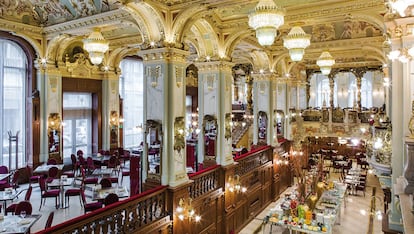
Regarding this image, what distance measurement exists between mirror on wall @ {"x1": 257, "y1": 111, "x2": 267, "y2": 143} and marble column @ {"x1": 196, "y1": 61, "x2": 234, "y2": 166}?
404 cm

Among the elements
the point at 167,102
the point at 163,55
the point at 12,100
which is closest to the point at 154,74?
the point at 163,55

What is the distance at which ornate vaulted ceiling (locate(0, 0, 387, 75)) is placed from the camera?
6.62m

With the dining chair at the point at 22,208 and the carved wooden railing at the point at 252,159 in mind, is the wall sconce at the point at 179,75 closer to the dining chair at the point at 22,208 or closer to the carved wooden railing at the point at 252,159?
the carved wooden railing at the point at 252,159

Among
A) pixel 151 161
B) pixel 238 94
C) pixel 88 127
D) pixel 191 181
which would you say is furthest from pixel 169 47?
pixel 238 94

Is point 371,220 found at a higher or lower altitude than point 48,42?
lower

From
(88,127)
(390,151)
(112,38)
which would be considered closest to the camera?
(390,151)

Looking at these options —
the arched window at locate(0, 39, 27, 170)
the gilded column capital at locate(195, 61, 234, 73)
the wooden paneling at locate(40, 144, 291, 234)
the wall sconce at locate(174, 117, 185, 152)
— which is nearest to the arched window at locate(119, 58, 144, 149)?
the arched window at locate(0, 39, 27, 170)

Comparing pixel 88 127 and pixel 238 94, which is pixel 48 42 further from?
pixel 238 94

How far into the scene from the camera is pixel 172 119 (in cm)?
658

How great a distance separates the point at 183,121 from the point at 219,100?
226 cm

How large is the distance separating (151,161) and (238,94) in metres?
16.9

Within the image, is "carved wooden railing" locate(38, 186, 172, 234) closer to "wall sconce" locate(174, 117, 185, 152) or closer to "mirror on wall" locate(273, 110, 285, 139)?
"wall sconce" locate(174, 117, 185, 152)

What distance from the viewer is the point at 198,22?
8.14 m

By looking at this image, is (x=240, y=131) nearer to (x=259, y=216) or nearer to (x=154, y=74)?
(x=259, y=216)
